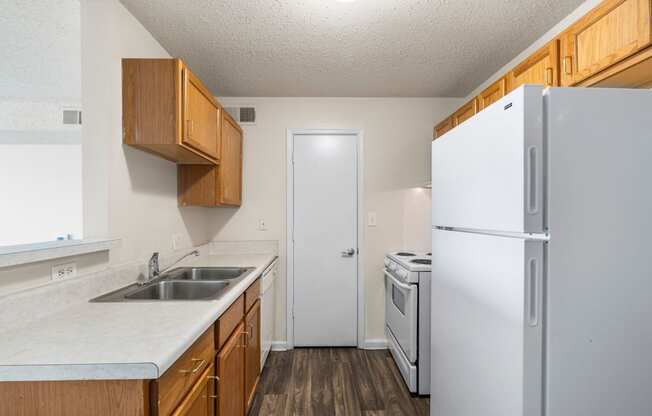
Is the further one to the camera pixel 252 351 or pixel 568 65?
pixel 252 351

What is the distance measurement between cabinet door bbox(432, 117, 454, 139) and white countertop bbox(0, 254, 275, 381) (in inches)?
87.4

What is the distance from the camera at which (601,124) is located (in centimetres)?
98

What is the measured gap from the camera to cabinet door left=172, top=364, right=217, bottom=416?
100 centimetres

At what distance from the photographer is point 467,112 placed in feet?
7.31

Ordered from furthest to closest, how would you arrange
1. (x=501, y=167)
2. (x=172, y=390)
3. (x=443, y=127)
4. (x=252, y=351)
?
(x=443, y=127) → (x=252, y=351) → (x=501, y=167) → (x=172, y=390)

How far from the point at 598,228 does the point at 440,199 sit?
66 centimetres

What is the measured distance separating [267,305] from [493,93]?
90.1 inches

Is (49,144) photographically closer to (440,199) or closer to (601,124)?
(440,199)

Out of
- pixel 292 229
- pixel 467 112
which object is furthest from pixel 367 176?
pixel 467 112

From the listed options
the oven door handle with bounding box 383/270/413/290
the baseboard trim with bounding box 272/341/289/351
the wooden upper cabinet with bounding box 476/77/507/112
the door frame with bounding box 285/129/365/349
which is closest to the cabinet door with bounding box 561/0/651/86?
the wooden upper cabinet with bounding box 476/77/507/112

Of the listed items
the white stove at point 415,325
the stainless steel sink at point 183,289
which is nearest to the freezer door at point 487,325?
the white stove at point 415,325

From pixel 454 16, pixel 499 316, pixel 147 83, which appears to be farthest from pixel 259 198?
pixel 499 316

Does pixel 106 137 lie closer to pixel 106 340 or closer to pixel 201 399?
pixel 106 340

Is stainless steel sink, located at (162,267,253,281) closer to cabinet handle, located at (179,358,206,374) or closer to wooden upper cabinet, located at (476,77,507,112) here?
cabinet handle, located at (179,358,206,374)
